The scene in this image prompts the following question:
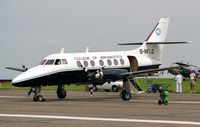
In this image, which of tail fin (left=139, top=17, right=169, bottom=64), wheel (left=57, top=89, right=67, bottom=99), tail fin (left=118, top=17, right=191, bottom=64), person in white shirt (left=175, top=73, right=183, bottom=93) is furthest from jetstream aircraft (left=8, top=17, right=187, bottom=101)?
person in white shirt (left=175, top=73, right=183, bottom=93)

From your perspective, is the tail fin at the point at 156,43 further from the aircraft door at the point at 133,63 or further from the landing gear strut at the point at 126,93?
the landing gear strut at the point at 126,93

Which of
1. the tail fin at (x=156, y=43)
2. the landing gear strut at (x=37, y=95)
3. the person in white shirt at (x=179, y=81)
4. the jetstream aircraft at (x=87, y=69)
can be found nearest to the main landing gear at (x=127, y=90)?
the jetstream aircraft at (x=87, y=69)

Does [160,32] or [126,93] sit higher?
[160,32]

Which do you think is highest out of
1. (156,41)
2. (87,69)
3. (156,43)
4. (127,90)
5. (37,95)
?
(156,41)

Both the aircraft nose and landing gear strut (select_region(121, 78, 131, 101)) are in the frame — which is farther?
landing gear strut (select_region(121, 78, 131, 101))

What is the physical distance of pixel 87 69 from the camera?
30.5 meters

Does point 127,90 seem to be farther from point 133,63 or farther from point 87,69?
point 133,63

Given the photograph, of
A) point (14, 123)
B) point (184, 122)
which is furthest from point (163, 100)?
point (14, 123)

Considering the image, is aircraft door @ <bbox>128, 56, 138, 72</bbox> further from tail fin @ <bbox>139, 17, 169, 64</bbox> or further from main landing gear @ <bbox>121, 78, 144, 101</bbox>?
main landing gear @ <bbox>121, 78, 144, 101</bbox>

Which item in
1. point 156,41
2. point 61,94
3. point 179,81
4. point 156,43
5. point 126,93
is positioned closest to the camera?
point 126,93

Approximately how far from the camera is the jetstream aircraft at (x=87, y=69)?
28797 mm

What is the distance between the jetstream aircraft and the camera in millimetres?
28797

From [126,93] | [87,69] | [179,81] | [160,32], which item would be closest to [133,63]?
[126,93]

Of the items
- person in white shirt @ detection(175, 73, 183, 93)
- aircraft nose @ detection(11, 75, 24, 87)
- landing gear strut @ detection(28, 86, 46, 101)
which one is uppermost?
person in white shirt @ detection(175, 73, 183, 93)
